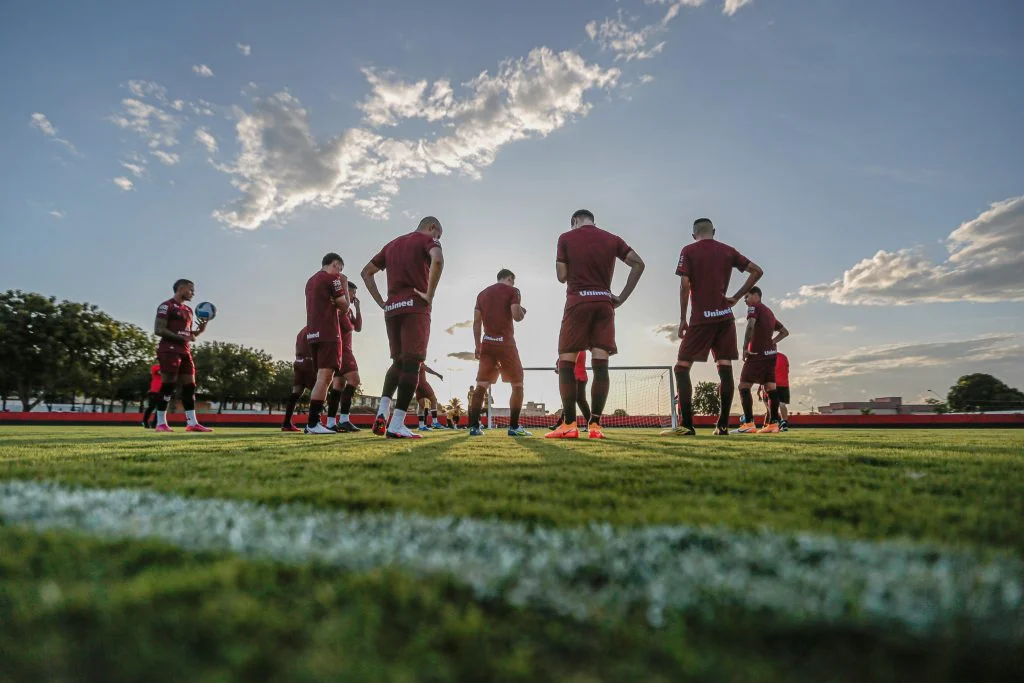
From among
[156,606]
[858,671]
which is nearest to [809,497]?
[858,671]

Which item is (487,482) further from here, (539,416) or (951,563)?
(539,416)

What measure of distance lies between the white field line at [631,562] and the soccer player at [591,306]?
4.77 m

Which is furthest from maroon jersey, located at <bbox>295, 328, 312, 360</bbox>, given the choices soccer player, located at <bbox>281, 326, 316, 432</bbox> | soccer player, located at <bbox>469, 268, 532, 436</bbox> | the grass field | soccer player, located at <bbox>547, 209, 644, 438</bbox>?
the grass field

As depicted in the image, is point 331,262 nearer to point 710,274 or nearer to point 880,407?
point 710,274

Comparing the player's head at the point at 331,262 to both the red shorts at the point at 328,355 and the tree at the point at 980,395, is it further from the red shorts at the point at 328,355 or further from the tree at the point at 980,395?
the tree at the point at 980,395

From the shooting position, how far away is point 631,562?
1.05 metres

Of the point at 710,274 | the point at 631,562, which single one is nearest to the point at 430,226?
the point at 710,274

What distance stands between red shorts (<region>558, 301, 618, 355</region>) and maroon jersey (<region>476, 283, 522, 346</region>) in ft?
6.01

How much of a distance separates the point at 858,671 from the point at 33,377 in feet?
157

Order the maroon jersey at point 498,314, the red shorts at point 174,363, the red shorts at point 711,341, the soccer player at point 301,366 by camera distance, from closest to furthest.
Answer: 1. the red shorts at point 711,341
2. the maroon jersey at point 498,314
3. the red shorts at point 174,363
4. the soccer player at point 301,366

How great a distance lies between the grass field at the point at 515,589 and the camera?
69 centimetres

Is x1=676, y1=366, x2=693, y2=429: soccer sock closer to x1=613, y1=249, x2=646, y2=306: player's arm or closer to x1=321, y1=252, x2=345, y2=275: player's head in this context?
x1=613, y1=249, x2=646, y2=306: player's arm

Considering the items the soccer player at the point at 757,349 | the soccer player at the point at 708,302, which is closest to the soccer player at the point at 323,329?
the soccer player at the point at 708,302

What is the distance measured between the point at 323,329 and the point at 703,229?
18.0 feet
